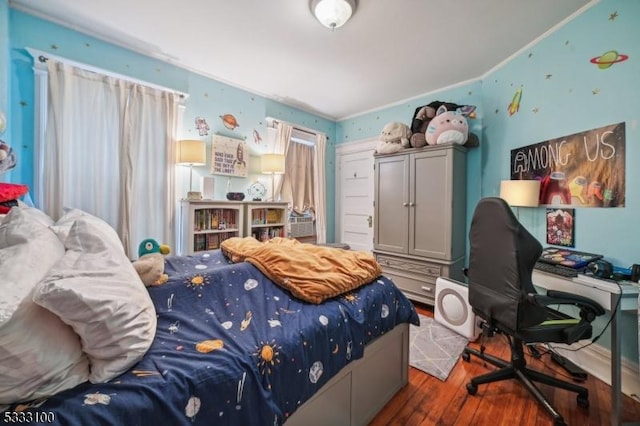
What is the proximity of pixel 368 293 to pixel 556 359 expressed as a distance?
1.71 m

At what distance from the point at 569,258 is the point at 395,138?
2.06 m

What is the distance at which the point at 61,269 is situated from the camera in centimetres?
78

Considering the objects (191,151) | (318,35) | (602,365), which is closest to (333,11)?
(318,35)

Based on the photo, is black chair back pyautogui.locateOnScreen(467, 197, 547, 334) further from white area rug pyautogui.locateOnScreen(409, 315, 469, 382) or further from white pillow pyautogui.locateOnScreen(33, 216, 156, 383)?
white pillow pyautogui.locateOnScreen(33, 216, 156, 383)

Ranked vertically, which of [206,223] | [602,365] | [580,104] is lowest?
[602,365]

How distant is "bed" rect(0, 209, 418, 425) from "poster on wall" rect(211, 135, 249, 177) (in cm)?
189

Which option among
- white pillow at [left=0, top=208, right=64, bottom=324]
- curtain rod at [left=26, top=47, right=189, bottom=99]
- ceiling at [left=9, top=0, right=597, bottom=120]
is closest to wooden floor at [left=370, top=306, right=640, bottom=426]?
white pillow at [left=0, top=208, right=64, bottom=324]

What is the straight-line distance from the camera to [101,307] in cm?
74

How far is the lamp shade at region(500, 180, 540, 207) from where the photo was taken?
2156mm

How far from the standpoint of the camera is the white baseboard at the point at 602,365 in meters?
1.62

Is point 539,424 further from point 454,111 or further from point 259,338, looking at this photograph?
point 454,111

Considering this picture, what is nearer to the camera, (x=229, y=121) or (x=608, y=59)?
(x=608, y=59)

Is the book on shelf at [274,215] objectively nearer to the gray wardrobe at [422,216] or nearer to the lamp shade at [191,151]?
the lamp shade at [191,151]

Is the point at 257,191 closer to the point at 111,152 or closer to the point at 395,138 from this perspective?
the point at 111,152
